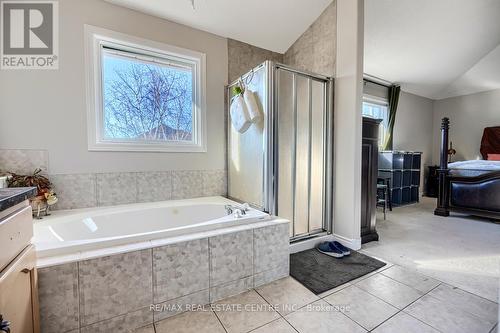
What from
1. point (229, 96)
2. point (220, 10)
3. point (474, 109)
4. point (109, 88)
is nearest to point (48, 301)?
point (109, 88)

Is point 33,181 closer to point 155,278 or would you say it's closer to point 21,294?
point 21,294

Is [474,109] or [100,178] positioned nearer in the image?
[100,178]

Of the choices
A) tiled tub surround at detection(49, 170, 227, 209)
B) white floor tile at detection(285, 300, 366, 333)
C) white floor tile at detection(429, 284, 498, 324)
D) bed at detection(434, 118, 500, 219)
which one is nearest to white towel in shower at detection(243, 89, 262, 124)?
tiled tub surround at detection(49, 170, 227, 209)

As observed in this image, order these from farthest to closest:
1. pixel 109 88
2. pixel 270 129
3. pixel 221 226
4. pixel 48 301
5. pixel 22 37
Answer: pixel 109 88, pixel 270 129, pixel 22 37, pixel 221 226, pixel 48 301

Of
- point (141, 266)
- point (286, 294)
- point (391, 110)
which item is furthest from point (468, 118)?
point (141, 266)

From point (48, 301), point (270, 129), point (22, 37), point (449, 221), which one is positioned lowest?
point (449, 221)

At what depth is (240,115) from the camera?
2.23 metres

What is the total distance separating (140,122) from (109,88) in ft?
1.39

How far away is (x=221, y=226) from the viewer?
1.63 metres

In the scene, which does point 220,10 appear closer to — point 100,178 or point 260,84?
point 260,84

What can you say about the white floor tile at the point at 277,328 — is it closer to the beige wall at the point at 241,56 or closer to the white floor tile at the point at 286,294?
the white floor tile at the point at 286,294

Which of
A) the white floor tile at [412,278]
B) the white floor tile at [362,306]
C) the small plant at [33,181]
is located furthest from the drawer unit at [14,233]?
the white floor tile at [412,278]

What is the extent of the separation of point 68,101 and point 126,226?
1257 mm

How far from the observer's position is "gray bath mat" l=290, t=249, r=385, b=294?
68.0 inches
